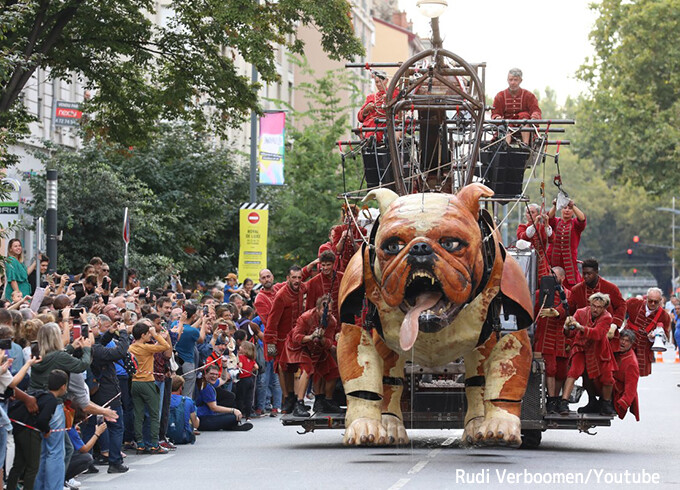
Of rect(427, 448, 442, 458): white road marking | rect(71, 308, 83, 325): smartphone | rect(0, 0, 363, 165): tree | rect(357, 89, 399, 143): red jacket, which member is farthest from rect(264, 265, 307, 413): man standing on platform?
rect(0, 0, 363, 165): tree

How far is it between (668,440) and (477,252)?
6.02 meters

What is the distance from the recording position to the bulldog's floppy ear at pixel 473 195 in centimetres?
1328

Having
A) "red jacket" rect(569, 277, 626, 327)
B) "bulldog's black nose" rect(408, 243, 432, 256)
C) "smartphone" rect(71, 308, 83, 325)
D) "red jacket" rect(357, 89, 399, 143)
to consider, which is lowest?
"smartphone" rect(71, 308, 83, 325)

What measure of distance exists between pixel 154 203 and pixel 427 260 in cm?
1942

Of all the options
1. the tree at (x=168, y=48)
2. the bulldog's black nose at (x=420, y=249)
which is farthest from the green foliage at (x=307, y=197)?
the bulldog's black nose at (x=420, y=249)

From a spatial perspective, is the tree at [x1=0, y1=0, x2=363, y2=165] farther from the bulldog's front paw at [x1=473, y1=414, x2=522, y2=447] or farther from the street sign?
the bulldog's front paw at [x1=473, y1=414, x2=522, y2=447]

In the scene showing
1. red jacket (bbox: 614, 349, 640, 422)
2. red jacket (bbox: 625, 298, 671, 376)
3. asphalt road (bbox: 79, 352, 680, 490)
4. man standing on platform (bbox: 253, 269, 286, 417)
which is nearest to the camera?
asphalt road (bbox: 79, 352, 680, 490)

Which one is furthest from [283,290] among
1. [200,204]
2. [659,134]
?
[659,134]

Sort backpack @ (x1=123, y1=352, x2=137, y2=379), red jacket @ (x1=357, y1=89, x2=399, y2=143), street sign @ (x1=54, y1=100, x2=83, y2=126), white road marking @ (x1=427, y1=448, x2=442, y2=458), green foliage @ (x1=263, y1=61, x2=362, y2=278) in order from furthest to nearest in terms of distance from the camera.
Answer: green foliage @ (x1=263, y1=61, x2=362, y2=278)
street sign @ (x1=54, y1=100, x2=83, y2=126)
red jacket @ (x1=357, y1=89, x2=399, y2=143)
backpack @ (x1=123, y1=352, x2=137, y2=379)
white road marking @ (x1=427, y1=448, x2=442, y2=458)

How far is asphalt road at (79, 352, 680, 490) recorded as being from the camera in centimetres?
1312

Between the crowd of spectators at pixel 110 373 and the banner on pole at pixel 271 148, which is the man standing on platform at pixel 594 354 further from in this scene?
the banner on pole at pixel 271 148

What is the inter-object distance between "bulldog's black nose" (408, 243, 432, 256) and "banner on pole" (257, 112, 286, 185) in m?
21.4

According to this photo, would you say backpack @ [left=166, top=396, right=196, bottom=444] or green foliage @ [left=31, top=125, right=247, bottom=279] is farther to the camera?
green foliage @ [left=31, top=125, right=247, bottom=279]

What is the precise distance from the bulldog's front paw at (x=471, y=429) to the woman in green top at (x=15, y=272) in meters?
7.25
